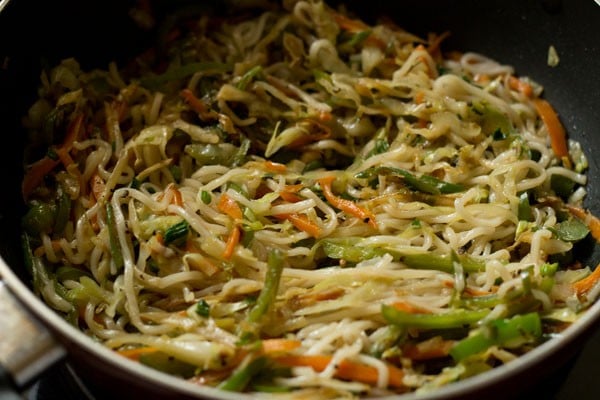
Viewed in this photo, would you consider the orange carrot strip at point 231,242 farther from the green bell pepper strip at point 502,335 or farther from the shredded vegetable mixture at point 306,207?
the green bell pepper strip at point 502,335

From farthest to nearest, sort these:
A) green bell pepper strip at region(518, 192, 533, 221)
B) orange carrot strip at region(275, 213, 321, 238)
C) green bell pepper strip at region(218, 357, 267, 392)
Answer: green bell pepper strip at region(518, 192, 533, 221) → orange carrot strip at region(275, 213, 321, 238) → green bell pepper strip at region(218, 357, 267, 392)

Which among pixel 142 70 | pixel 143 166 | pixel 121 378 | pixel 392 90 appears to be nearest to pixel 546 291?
pixel 392 90

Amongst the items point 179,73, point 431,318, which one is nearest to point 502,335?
point 431,318

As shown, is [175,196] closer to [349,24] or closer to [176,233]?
[176,233]

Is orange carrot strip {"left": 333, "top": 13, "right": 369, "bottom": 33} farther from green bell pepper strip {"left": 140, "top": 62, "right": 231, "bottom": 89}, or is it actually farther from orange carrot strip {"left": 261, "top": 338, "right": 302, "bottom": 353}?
orange carrot strip {"left": 261, "top": 338, "right": 302, "bottom": 353}

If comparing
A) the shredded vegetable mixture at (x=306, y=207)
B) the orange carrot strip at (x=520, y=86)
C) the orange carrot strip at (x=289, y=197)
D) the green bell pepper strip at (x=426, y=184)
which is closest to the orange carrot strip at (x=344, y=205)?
the shredded vegetable mixture at (x=306, y=207)

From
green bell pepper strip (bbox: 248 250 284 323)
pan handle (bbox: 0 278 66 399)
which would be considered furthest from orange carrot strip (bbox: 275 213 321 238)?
pan handle (bbox: 0 278 66 399)

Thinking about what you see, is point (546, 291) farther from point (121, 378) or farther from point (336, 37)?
point (336, 37)
